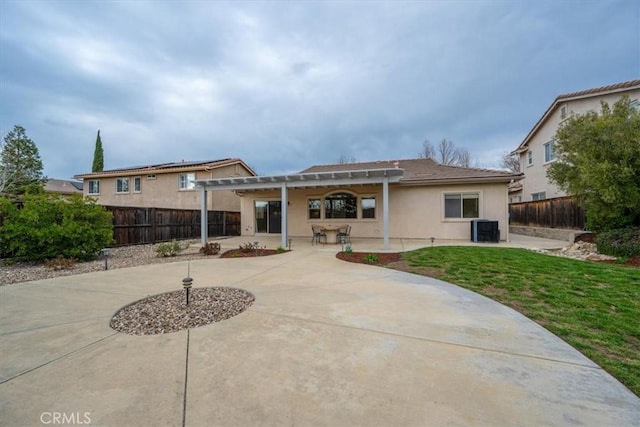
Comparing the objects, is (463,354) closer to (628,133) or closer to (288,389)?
(288,389)

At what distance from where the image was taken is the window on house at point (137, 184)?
20312mm

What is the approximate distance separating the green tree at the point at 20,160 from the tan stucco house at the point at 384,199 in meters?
19.6

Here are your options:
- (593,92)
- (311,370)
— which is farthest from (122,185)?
(593,92)

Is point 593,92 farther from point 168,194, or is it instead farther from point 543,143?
point 168,194

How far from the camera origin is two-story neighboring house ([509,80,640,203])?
44.5ft

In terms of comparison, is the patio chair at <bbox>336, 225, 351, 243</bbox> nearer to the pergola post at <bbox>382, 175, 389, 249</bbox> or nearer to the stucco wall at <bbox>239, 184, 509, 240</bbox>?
the stucco wall at <bbox>239, 184, 509, 240</bbox>

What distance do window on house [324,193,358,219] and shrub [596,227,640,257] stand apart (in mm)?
9454

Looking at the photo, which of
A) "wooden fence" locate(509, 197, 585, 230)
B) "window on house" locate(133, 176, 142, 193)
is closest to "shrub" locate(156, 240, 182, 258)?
"window on house" locate(133, 176, 142, 193)

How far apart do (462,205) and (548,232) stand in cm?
519

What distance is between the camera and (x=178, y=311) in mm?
3996

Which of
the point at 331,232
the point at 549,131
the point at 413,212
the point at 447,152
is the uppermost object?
the point at 447,152

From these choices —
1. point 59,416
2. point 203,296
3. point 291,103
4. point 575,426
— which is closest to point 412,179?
point 291,103

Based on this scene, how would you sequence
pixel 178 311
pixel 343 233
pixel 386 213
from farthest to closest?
pixel 343 233 → pixel 386 213 → pixel 178 311

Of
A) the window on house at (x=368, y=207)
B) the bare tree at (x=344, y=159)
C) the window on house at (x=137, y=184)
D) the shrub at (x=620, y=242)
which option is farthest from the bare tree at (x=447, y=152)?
the window on house at (x=137, y=184)
